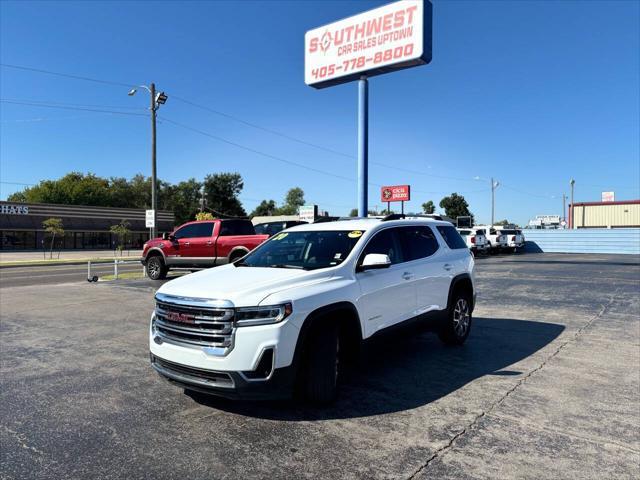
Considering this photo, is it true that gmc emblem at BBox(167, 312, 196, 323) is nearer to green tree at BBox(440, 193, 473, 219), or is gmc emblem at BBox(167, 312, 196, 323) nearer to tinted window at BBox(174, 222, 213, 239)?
tinted window at BBox(174, 222, 213, 239)

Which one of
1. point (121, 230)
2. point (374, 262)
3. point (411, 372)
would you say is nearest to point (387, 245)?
point (374, 262)

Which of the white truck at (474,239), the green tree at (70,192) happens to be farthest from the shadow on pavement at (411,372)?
the green tree at (70,192)

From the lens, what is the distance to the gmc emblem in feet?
12.7

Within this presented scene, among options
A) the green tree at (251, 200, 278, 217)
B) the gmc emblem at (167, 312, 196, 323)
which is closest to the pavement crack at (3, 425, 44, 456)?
the gmc emblem at (167, 312, 196, 323)

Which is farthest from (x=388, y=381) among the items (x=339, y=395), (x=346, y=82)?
(x=346, y=82)

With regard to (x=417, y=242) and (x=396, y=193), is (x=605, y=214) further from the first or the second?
(x=417, y=242)

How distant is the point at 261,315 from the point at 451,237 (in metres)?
3.98

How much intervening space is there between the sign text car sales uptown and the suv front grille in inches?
664

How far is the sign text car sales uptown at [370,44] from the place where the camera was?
18078mm

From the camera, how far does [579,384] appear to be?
4.90 meters

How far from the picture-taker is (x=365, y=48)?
19.7m

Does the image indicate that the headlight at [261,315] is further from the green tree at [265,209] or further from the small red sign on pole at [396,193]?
the green tree at [265,209]

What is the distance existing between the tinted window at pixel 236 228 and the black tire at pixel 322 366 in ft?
36.3

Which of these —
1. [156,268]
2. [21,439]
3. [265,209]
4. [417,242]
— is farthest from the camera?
[265,209]
